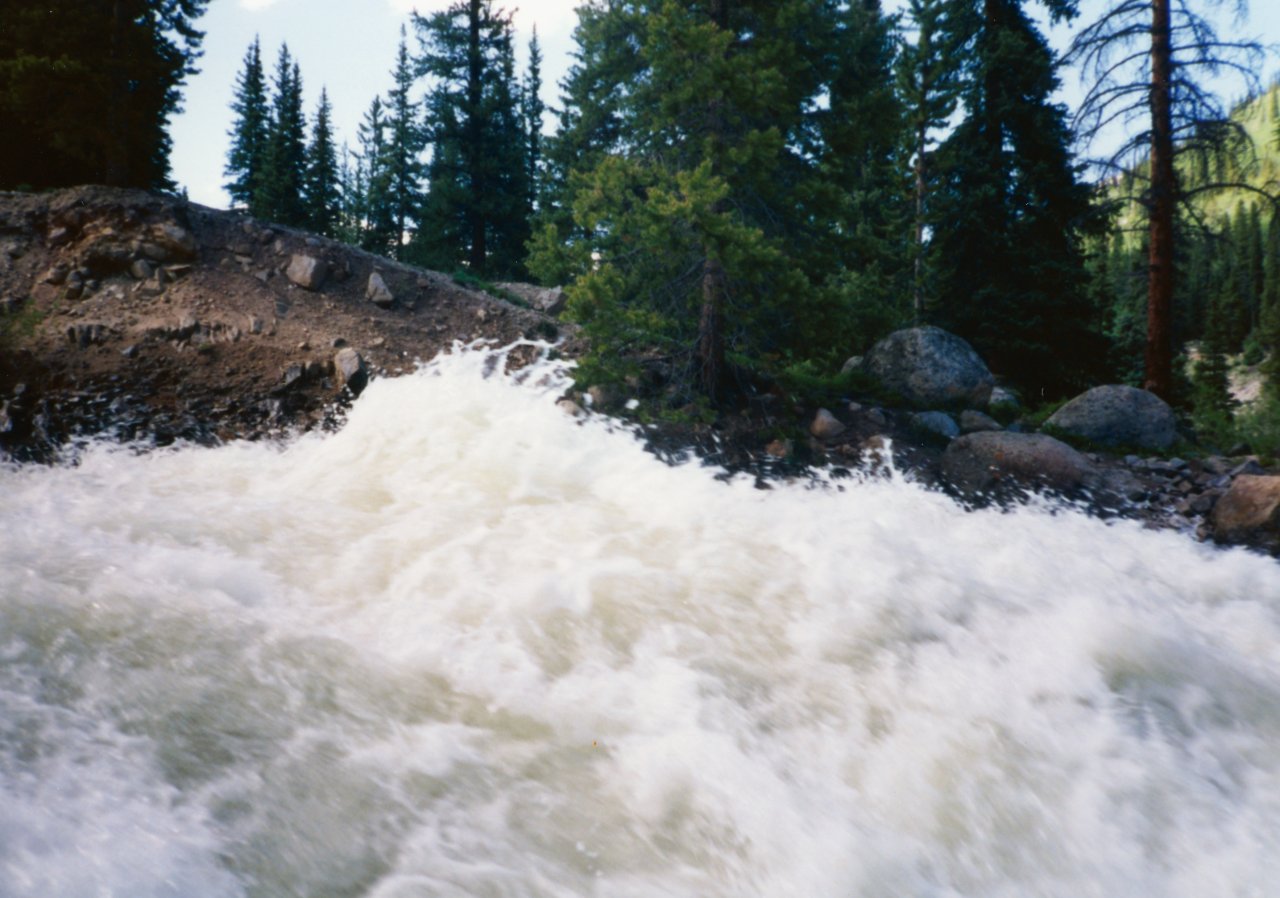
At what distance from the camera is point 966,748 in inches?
118

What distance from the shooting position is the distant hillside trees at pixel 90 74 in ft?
34.8

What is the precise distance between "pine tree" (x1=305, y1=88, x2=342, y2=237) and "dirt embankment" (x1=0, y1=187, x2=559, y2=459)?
1987 cm

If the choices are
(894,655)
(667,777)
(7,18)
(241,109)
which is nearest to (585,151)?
(894,655)

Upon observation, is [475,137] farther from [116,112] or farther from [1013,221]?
[1013,221]

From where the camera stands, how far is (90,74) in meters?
10.9

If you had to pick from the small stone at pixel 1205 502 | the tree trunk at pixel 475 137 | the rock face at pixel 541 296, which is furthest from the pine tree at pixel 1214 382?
the tree trunk at pixel 475 137

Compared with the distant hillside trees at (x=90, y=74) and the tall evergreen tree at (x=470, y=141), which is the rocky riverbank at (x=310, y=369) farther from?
the tall evergreen tree at (x=470, y=141)

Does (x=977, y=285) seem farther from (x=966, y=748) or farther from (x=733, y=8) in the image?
(x=966, y=748)

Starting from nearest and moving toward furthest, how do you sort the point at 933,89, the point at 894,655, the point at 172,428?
the point at 894,655
the point at 172,428
the point at 933,89

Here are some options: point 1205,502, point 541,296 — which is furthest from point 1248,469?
point 541,296

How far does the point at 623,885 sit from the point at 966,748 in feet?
5.45

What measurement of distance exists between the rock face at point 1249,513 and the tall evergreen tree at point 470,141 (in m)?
19.4

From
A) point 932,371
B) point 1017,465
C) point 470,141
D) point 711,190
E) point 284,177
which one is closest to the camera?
point 711,190

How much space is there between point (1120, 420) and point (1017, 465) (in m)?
2.44
